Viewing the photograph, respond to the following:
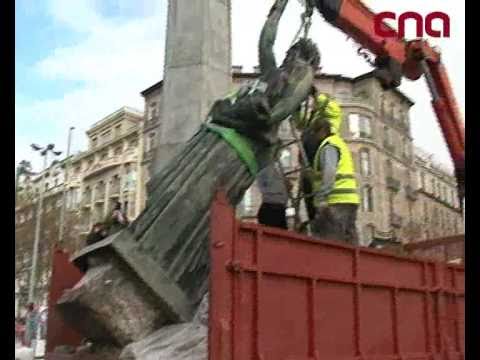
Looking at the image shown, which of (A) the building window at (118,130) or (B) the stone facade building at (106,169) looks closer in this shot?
(B) the stone facade building at (106,169)

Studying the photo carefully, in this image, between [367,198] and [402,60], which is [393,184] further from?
[402,60]

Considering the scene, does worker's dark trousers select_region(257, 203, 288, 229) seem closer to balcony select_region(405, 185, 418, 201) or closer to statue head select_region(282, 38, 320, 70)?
statue head select_region(282, 38, 320, 70)

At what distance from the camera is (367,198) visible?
25.3 m

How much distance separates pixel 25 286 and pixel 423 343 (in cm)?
1172

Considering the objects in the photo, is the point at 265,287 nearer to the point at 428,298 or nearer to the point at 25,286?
the point at 428,298

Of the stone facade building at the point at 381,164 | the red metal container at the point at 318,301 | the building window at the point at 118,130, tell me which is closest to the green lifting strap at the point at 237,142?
the red metal container at the point at 318,301

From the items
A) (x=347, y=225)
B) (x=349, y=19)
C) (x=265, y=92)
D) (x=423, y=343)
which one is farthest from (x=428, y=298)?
(x=349, y=19)

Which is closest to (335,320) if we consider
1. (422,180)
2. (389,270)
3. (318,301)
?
(318,301)

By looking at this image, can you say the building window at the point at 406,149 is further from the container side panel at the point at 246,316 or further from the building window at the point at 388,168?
the container side panel at the point at 246,316

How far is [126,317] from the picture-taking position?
4.20 meters

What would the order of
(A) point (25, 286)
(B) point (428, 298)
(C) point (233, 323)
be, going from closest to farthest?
1. (C) point (233, 323)
2. (B) point (428, 298)
3. (A) point (25, 286)

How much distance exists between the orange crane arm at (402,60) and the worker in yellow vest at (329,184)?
78.7 inches

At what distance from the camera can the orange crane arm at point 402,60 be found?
7.65 metres

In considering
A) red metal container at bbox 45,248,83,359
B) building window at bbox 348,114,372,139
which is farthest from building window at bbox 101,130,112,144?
building window at bbox 348,114,372,139
